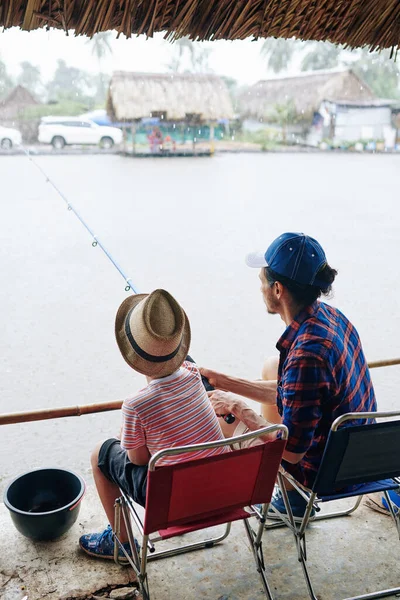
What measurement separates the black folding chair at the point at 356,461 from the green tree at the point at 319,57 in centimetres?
2763

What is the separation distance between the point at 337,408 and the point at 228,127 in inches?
726

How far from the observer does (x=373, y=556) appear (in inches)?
72.7

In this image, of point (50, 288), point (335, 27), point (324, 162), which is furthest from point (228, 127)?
point (335, 27)

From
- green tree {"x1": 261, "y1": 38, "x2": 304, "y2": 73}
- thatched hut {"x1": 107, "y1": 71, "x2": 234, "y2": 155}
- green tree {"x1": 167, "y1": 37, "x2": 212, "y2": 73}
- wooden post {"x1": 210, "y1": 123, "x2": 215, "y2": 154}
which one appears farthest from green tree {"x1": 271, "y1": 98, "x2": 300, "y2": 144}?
green tree {"x1": 261, "y1": 38, "x2": 304, "y2": 73}

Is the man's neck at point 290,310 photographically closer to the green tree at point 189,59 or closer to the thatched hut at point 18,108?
the thatched hut at point 18,108

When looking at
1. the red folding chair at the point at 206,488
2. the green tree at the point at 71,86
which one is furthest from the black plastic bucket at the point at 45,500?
the green tree at the point at 71,86

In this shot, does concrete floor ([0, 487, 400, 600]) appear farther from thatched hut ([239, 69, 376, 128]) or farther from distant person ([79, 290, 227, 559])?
thatched hut ([239, 69, 376, 128])

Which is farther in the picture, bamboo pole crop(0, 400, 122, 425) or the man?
bamboo pole crop(0, 400, 122, 425)

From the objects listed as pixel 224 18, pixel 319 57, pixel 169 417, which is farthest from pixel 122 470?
pixel 319 57

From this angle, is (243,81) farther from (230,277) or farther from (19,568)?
(19,568)

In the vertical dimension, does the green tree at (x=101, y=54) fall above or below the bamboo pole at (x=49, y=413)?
above

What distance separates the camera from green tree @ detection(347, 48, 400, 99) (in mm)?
24016

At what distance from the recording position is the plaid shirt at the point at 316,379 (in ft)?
4.96

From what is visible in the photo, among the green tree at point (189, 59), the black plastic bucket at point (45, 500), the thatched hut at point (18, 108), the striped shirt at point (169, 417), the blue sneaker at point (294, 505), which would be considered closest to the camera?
the striped shirt at point (169, 417)
